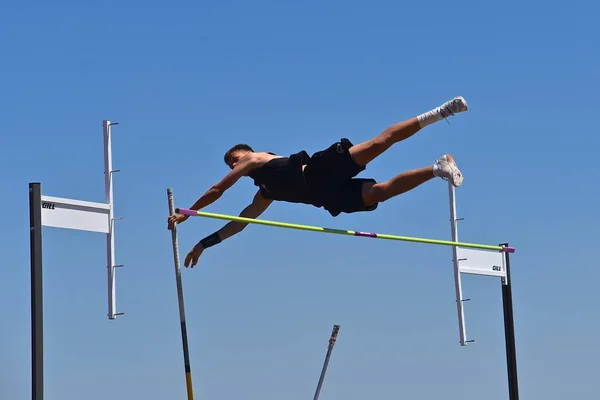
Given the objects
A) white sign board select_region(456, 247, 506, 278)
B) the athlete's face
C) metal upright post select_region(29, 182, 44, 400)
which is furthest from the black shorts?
white sign board select_region(456, 247, 506, 278)

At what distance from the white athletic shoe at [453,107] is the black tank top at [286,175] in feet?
Answer: 4.39

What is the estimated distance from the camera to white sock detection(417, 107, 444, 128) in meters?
9.03

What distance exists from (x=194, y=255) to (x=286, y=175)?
1013 millimetres

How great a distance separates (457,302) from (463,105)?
189 inches

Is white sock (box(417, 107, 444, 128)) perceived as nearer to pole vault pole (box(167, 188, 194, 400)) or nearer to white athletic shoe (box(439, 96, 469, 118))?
white athletic shoe (box(439, 96, 469, 118))

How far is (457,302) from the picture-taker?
13.4 metres

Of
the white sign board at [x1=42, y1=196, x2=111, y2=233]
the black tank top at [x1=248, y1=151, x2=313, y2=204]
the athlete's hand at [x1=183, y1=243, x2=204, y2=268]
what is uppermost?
the black tank top at [x1=248, y1=151, x2=313, y2=204]

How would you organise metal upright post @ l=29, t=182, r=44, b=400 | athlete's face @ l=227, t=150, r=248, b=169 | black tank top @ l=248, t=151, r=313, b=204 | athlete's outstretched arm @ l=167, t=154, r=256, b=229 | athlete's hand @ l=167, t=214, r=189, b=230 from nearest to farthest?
metal upright post @ l=29, t=182, r=44, b=400, athlete's hand @ l=167, t=214, r=189, b=230, athlete's outstretched arm @ l=167, t=154, r=256, b=229, black tank top @ l=248, t=151, r=313, b=204, athlete's face @ l=227, t=150, r=248, b=169

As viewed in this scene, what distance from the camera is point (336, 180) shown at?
382 inches

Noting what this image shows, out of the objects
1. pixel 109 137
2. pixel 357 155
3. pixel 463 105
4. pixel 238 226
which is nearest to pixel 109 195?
pixel 109 137

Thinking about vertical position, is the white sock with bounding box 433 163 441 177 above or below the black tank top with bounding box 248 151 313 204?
below

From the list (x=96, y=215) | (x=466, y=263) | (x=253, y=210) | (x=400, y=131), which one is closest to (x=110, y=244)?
(x=96, y=215)

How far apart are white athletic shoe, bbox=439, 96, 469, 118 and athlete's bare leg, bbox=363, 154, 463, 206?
0.37m

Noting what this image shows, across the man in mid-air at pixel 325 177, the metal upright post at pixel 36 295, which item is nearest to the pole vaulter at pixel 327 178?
the man in mid-air at pixel 325 177
